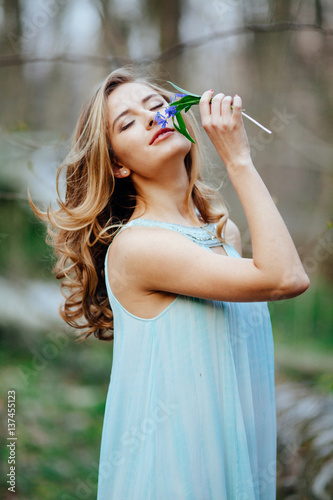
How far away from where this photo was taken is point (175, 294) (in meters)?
1.19

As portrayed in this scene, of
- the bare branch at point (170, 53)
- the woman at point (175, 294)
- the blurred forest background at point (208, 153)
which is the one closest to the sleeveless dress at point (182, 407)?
the woman at point (175, 294)

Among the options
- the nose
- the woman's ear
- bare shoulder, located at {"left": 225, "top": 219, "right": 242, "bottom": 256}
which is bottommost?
bare shoulder, located at {"left": 225, "top": 219, "right": 242, "bottom": 256}

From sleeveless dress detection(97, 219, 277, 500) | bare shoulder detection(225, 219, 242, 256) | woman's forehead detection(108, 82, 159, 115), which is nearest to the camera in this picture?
sleeveless dress detection(97, 219, 277, 500)

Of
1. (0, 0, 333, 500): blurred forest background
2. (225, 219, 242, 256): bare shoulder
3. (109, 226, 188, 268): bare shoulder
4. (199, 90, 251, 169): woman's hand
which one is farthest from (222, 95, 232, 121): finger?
(0, 0, 333, 500): blurred forest background

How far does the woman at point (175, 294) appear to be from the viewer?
1.09 metres

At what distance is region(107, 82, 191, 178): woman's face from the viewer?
122 centimetres

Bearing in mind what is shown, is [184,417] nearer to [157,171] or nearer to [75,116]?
[157,171]

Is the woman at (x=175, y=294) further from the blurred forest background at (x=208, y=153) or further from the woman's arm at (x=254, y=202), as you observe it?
the blurred forest background at (x=208, y=153)

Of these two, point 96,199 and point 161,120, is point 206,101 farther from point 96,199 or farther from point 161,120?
point 96,199

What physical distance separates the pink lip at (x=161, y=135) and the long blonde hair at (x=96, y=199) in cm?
13

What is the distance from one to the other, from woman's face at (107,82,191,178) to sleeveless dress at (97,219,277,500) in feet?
0.48

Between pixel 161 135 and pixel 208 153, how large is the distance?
1060 millimetres

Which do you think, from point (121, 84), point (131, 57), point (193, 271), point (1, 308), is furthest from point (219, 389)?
point (131, 57)

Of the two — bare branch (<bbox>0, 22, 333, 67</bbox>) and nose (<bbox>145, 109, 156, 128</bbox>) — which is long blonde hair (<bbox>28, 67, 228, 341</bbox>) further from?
bare branch (<bbox>0, 22, 333, 67</bbox>)
